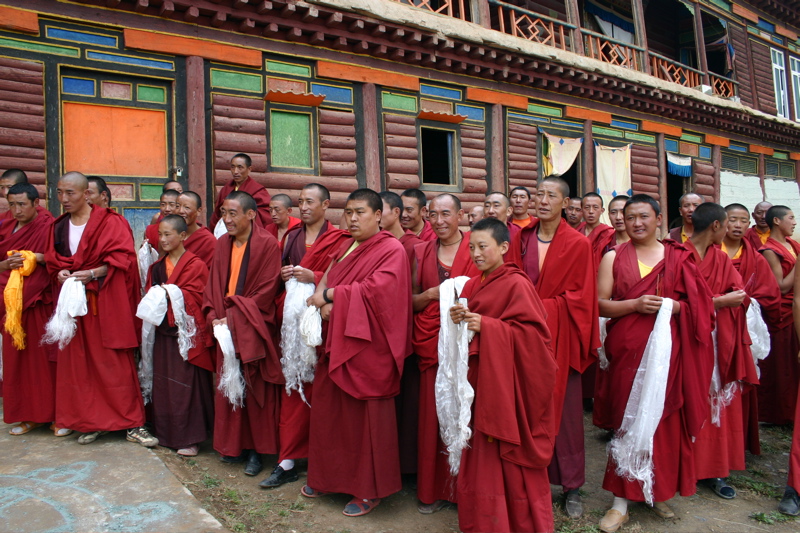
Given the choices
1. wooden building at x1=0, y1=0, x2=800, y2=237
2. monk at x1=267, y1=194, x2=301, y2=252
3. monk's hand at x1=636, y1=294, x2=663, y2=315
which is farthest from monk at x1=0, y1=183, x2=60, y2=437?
monk's hand at x1=636, y1=294, x2=663, y2=315

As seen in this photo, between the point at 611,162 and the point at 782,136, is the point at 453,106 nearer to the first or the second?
the point at 611,162

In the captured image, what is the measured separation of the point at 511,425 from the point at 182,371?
101 inches

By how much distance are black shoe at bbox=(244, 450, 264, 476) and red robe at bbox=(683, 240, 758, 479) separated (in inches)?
113

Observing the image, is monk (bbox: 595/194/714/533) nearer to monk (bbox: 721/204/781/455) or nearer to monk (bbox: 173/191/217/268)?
monk (bbox: 721/204/781/455)

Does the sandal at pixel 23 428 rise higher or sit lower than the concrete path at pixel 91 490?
higher

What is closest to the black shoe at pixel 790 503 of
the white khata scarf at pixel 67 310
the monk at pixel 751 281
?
the monk at pixel 751 281

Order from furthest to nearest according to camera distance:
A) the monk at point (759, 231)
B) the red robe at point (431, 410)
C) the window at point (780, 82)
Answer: the window at point (780, 82) → the monk at point (759, 231) → the red robe at point (431, 410)

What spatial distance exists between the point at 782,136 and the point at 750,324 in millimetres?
14926

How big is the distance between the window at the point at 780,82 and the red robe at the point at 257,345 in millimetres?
17514

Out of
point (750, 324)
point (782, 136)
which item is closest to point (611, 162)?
point (782, 136)

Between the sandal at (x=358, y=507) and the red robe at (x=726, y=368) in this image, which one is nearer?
the sandal at (x=358, y=507)

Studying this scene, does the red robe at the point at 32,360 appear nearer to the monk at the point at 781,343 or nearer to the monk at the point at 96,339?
the monk at the point at 96,339

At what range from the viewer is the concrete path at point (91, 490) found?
3002 millimetres

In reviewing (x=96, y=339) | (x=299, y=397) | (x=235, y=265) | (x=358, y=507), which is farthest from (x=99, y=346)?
(x=358, y=507)
